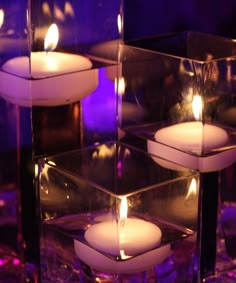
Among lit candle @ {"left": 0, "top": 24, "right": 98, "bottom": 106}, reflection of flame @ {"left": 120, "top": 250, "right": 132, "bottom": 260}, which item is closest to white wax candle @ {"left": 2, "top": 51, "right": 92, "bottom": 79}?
lit candle @ {"left": 0, "top": 24, "right": 98, "bottom": 106}

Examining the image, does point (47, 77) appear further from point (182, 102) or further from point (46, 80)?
point (182, 102)

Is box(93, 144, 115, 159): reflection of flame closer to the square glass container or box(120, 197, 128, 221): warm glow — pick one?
the square glass container

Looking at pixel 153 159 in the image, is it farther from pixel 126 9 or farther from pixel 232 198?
pixel 126 9

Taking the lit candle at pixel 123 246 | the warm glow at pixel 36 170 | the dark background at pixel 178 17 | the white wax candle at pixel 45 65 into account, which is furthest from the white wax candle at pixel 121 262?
the dark background at pixel 178 17

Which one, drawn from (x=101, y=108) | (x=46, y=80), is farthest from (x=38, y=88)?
(x=101, y=108)

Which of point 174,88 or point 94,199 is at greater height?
point 174,88

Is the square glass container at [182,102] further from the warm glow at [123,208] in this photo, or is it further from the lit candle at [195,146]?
the warm glow at [123,208]

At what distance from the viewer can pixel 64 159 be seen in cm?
96

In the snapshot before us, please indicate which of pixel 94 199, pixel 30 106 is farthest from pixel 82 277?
pixel 30 106

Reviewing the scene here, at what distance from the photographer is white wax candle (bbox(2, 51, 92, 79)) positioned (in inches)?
34.8

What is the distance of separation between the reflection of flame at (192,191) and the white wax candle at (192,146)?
2 centimetres

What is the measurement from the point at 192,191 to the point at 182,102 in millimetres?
111

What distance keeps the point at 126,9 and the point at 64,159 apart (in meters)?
0.24

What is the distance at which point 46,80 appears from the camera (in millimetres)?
891
